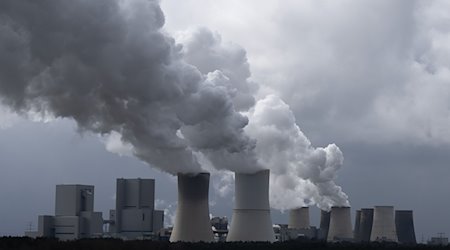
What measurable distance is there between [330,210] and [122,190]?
26140mm

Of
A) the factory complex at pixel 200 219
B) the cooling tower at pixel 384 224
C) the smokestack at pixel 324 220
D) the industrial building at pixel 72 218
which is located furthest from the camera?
the smokestack at pixel 324 220

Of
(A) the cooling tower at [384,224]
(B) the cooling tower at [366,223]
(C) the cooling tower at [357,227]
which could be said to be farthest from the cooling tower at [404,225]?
(A) the cooling tower at [384,224]

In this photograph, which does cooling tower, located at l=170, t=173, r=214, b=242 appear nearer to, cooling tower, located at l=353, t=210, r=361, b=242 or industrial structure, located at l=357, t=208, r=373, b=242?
cooling tower, located at l=353, t=210, r=361, b=242

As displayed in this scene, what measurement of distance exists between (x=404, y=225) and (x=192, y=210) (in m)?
38.5

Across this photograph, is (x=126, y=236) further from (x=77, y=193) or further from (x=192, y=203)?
(x=192, y=203)

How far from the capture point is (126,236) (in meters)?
68.9

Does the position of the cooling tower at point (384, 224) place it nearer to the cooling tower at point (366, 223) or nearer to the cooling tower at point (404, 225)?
the cooling tower at point (404, 225)

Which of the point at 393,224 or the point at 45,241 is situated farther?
the point at 393,224

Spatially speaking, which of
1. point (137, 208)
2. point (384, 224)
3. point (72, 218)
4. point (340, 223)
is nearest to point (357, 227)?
point (340, 223)

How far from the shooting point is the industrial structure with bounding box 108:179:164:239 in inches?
2699

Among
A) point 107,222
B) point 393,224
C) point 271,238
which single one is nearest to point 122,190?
point 107,222

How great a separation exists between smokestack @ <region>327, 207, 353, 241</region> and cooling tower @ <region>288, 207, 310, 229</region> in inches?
139

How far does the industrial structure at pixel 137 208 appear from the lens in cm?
6856

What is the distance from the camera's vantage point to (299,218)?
8544 centimetres
